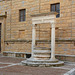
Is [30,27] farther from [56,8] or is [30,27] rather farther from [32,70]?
[32,70]

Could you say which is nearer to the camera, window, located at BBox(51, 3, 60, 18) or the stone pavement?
the stone pavement

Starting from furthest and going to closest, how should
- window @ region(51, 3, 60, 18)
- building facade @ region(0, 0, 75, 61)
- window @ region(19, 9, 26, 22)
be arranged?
1. window @ region(19, 9, 26, 22)
2. window @ region(51, 3, 60, 18)
3. building facade @ region(0, 0, 75, 61)

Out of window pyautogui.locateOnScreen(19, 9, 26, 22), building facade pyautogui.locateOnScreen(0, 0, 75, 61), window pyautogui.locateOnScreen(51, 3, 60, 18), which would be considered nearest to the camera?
building facade pyautogui.locateOnScreen(0, 0, 75, 61)

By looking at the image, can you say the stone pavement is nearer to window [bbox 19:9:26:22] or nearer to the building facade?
the building facade

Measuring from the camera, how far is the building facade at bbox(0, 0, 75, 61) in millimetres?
13906

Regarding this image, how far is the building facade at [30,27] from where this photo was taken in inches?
547

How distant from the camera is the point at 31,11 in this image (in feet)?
54.4

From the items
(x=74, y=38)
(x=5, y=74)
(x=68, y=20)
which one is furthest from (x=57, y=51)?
(x=5, y=74)

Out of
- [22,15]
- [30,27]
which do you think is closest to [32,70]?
[30,27]

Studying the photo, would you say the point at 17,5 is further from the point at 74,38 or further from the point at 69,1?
the point at 74,38

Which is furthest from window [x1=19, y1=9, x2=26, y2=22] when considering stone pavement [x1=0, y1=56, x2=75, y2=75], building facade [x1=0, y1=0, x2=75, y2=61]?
stone pavement [x1=0, y1=56, x2=75, y2=75]

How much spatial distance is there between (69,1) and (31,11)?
14.8 ft

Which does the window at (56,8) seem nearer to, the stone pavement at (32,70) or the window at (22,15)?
the window at (22,15)

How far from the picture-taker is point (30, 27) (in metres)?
16.5
